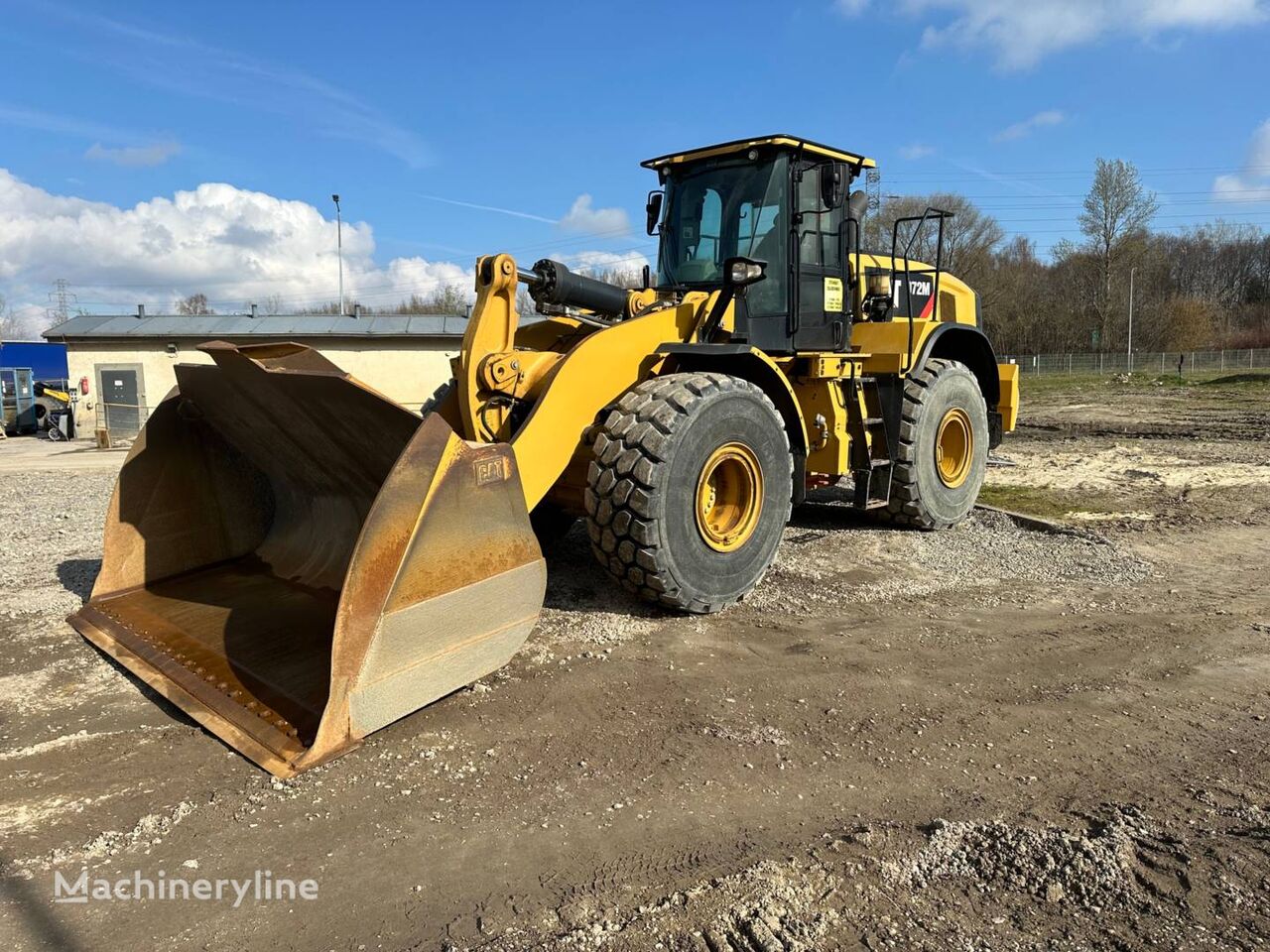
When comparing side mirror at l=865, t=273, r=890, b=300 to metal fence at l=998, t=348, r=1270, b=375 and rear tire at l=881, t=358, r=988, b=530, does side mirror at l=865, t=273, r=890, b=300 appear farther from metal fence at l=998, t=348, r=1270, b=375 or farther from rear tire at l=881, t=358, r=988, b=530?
metal fence at l=998, t=348, r=1270, b=375

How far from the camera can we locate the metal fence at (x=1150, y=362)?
46.9 m

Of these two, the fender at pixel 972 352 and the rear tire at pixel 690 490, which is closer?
the rear tire at pixel 690 490

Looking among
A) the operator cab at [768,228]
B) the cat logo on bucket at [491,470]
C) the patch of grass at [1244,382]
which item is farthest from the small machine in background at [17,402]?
the patch of grass at [1244,382]

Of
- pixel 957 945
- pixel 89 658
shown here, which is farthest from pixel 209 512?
pixel 957 945

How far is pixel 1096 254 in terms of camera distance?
54281 mm

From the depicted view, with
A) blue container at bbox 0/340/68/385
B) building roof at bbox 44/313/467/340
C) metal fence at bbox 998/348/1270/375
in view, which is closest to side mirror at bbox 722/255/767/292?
building roof at bbox 44/313/467/340

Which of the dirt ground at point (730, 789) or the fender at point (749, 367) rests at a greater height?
the fender at point (749, 367)

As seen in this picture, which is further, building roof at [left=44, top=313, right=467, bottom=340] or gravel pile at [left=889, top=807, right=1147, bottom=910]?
building roof at [left=44, top=313, right=467, bottom=340]

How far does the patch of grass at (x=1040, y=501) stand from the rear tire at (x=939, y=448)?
0.91 metres

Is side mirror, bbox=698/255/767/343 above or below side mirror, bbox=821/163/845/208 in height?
below

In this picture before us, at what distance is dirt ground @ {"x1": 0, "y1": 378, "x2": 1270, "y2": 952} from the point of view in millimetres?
2314

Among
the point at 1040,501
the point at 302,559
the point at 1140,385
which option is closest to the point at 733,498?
the point at 302,559

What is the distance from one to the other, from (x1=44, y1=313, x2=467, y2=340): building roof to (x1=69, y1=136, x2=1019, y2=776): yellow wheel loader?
18546mm

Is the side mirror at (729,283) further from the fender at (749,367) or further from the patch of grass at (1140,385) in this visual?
→ the patch of grass at (1140,385)
